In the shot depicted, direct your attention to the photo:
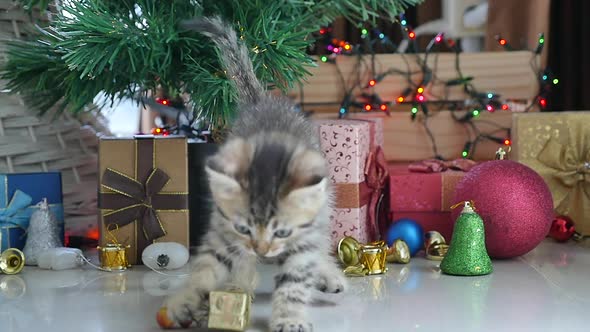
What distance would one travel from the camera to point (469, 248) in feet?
3.92

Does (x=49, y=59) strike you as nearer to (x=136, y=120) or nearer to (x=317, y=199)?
(x=317, y=199)

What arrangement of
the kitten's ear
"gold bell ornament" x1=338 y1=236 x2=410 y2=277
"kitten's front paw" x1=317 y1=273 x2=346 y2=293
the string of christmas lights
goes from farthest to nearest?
the string of christmas lights < "gold bell ornament" x1=338 y1=236 x2=410 y2=277 < "kitten's front paw" x1=317 y1=273 x2=346 y2=293 < the kitten's ear

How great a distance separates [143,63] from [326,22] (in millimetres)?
336

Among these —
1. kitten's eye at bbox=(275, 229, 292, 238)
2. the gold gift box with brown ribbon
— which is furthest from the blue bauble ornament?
kitten's eye at bbox=(275, 229, 292, 238)

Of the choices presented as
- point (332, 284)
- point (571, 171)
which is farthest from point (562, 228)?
point (332, 284)

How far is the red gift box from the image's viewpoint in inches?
55.2

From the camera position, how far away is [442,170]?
1.44 m

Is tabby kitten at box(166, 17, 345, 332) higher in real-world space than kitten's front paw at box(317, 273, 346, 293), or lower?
higher

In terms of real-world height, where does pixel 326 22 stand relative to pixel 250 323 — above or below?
above

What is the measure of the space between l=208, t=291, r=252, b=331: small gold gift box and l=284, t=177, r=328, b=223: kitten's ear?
118mm

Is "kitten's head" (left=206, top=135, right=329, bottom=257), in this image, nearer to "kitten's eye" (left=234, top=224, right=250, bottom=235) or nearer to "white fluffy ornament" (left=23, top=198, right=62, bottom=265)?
"kitten's eye" (left=234, top=224, right=250, bottom=235)

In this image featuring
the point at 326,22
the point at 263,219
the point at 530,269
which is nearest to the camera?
the point at 263,219

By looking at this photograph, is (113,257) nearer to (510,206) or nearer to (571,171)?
(510,206)

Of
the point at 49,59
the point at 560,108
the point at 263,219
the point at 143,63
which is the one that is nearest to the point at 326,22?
the point at 143,63
